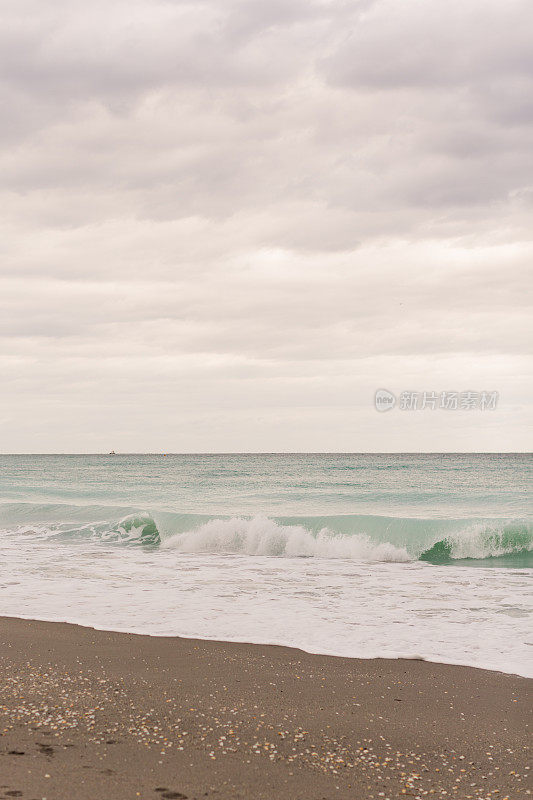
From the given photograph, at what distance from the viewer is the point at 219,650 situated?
256 inches

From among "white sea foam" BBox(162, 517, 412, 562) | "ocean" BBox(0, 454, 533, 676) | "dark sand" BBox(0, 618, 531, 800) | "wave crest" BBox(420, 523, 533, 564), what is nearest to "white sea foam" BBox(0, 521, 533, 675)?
"ocean" BBox(0, 454, 533, 676)

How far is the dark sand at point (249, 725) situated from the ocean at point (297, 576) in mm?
850

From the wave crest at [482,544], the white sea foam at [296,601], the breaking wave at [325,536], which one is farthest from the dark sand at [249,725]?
the wave crest at [482,544]

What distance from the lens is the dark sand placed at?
3.59 meters

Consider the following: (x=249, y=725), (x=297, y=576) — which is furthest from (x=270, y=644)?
→ (x=297, y=576)

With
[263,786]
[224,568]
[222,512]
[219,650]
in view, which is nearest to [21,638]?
[219,650]

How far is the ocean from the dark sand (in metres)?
0.85

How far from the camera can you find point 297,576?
1163cm

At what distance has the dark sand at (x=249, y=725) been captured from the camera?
3594 mm

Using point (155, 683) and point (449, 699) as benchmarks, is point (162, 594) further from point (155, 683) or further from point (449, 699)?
point (449, 699)

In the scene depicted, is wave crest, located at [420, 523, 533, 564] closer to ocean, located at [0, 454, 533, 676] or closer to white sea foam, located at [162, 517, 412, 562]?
ocean, located at [0, 454, 533, 676]

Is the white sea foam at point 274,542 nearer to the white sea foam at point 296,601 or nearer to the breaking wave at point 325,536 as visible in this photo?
the breaking wave at point 325,536

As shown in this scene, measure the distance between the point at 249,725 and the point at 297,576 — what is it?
728cm

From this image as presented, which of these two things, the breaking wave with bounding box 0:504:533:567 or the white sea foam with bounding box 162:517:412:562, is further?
the breaking wave with bounding box 0:504:533:567
